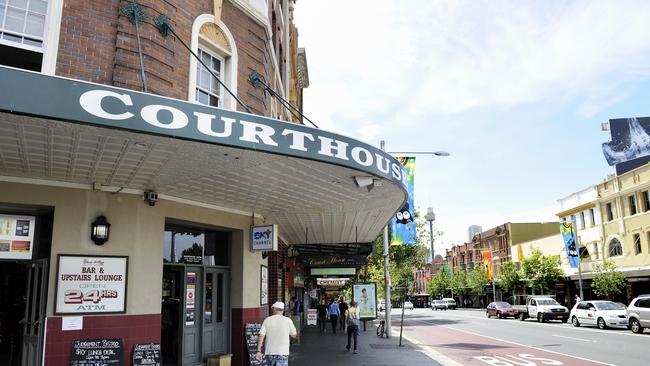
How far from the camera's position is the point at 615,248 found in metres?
39.5

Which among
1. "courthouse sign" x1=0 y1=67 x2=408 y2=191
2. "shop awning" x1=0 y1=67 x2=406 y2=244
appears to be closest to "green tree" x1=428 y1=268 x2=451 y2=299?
"shop awning" x1=0 y1=67 x2=406 y2=244

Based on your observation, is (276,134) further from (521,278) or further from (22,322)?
(521,278)

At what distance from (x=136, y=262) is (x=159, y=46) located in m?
3.85

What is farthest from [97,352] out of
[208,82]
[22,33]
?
[208,82]

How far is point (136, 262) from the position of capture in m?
9.18

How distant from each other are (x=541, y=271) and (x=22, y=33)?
45859mm

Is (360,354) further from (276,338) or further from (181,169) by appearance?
(181,169)

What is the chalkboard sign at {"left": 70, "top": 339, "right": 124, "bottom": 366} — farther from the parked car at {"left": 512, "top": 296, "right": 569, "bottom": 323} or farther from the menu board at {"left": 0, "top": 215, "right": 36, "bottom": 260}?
the parked car at {"left": 512, "top": 296, "right": 569, "bottom": 323}

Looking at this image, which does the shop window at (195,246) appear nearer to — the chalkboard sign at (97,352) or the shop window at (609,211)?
the chalkboard sign at (97,352)

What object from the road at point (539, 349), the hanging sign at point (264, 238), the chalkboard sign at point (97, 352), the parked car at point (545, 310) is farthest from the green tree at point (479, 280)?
the chalkboard sign at point (97, 352)

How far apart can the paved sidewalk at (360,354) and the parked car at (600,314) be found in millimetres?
13121

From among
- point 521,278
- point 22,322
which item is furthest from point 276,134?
point 521,278

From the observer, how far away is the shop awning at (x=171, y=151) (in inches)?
226

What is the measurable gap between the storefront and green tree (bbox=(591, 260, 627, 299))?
97.0ft
